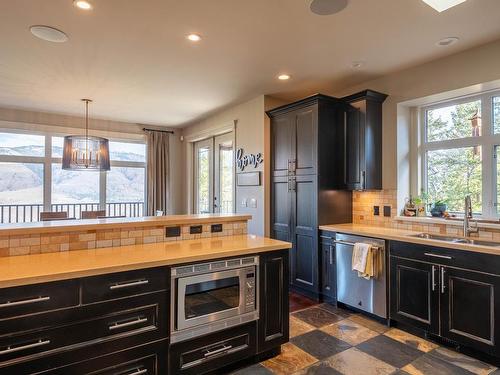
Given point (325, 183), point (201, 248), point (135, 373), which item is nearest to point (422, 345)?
point (325, 183)

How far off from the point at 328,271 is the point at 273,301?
1.42 meters

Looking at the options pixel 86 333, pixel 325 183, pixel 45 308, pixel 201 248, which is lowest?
pixel 86 333

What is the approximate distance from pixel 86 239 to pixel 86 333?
0.72 meters

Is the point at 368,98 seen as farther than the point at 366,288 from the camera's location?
Yes

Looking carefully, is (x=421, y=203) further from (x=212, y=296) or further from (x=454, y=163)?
(x=212, y=296)

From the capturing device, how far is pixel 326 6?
2.29 metres

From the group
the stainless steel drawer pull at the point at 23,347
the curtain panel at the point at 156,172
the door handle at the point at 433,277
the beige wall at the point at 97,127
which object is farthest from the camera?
the curtain panel at the point at 156,172

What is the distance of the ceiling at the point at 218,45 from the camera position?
→ 236 cm

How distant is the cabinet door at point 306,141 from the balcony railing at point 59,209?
159 inches

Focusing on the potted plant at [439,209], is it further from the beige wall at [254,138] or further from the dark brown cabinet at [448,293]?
the beige wall at [254,138]

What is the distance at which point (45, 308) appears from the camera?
1.58m

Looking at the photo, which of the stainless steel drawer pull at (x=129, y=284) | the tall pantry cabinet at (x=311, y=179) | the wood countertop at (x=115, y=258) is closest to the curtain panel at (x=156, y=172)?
the tall pantry cabinet at (x=311, y=179)

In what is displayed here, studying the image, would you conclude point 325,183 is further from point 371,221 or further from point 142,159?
point 142,159

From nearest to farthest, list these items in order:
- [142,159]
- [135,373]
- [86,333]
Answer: [86,333], [135,373], [142,159]
